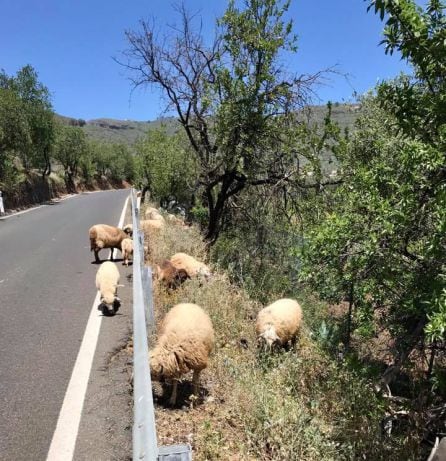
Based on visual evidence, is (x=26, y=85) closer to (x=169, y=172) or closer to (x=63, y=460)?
(x=169, y=172)

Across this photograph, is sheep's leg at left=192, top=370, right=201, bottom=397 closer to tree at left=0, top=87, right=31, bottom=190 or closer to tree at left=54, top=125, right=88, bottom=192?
tree at left=0, top=87, right=31, bottom=190

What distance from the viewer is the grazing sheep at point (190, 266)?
8516 millimetres

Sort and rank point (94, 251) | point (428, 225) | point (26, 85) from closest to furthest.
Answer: point (428, 225) → point (94, 251) → point (26, 85)

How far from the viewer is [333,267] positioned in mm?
5766

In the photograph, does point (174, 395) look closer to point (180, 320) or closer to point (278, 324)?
point (180, 320)

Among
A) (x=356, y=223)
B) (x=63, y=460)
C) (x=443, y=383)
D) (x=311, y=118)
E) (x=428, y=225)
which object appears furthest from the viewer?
(x=311, y=118)

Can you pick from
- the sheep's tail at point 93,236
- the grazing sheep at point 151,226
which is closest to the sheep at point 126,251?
the sheep's tail at point 93,236

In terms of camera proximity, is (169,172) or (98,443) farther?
(169,172)

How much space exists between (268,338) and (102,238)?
17.5ft

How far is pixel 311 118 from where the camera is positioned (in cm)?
1176

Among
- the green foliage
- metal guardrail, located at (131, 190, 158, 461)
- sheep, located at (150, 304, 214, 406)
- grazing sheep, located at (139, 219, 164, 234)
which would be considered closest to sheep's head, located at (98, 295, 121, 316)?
sheep, located at (150, 304, 214, 406)

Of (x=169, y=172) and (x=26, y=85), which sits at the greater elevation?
(x=26, y=85)

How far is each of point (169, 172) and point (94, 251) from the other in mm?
11094

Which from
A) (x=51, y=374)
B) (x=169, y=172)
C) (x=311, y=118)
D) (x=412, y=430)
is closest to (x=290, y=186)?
(x=311, y=118)
